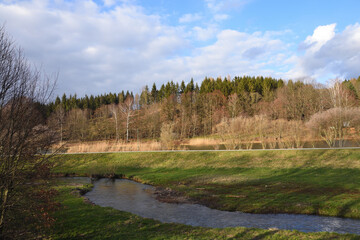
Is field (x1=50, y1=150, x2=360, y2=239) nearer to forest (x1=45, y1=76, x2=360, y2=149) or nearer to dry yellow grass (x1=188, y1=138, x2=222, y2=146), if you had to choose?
dry yellow grass (x1=188, y1=138, x2=222, y2=146)

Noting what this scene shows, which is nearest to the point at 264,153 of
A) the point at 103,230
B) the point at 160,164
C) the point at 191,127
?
the point at 160,164

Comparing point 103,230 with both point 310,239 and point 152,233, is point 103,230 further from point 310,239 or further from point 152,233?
point 310,239

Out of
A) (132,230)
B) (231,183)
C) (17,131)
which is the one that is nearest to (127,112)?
(231,183)

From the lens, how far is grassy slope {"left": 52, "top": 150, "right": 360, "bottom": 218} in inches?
525

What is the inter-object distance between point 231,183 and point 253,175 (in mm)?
2686

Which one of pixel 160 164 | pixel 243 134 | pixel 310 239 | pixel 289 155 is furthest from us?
pixel 243 134

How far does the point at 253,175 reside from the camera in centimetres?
1998

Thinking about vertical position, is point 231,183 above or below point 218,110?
below

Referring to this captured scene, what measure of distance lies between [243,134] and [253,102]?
134 ft

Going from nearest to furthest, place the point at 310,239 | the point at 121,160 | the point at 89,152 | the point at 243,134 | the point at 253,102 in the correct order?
1. the point at 310,239
2. the point at 121,160
3. the point at 89,152
4. the point at 243,134
5. the point at 253,102

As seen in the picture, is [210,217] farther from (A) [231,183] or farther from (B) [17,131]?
(B) [17,131]

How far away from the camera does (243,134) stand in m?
34.5

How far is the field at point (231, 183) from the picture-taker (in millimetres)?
10328

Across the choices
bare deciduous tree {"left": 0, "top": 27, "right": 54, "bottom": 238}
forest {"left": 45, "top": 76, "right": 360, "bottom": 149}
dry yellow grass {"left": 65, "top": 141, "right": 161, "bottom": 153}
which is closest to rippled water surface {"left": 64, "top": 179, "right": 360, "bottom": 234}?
bare deciduous tree {"left": 0, "top": 27, "right": 54, "bottom": 238}
